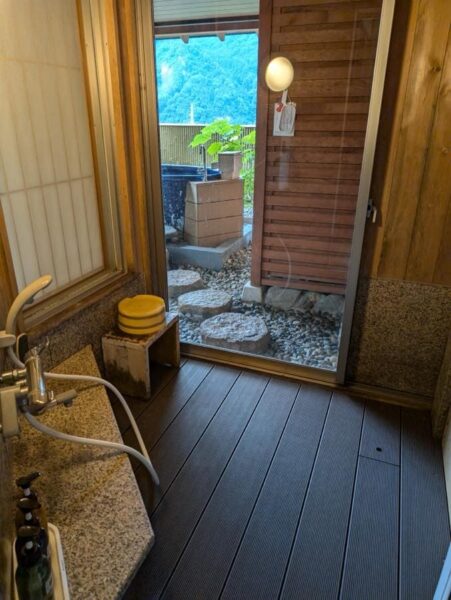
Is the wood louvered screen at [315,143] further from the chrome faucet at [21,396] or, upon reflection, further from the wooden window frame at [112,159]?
the chrome faucet at [21,396]

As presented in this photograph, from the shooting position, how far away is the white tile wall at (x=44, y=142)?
1.56m

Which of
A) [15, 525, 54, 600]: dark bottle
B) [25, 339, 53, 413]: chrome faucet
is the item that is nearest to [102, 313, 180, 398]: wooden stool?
[25, 339, 53, 413]: chrome faucet

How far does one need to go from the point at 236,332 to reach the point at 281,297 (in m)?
0.37

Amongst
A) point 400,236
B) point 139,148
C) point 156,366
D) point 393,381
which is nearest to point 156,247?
point 139,148

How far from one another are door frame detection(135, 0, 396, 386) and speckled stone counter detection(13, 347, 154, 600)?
109 centimetres

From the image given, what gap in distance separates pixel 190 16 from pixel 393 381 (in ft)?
7.05

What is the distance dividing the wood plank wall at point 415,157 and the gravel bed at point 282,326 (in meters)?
0.51

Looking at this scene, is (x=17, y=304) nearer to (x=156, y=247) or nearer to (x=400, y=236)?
(x=156, y=247)

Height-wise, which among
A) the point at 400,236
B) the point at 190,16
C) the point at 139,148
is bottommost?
the point at 400,236

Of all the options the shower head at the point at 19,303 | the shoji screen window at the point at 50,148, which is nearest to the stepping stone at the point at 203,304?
the shoji screen window at the point at 50,148

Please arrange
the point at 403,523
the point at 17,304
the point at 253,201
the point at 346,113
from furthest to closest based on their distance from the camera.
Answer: the point at 253,201
the point at 346,113
the point at 403,523
the point at 17,304

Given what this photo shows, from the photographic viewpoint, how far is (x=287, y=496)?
1637 mm

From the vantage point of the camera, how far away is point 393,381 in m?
2.21

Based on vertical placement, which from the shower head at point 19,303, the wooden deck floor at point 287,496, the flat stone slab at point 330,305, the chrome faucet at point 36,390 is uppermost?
the shower head at point 19,303
